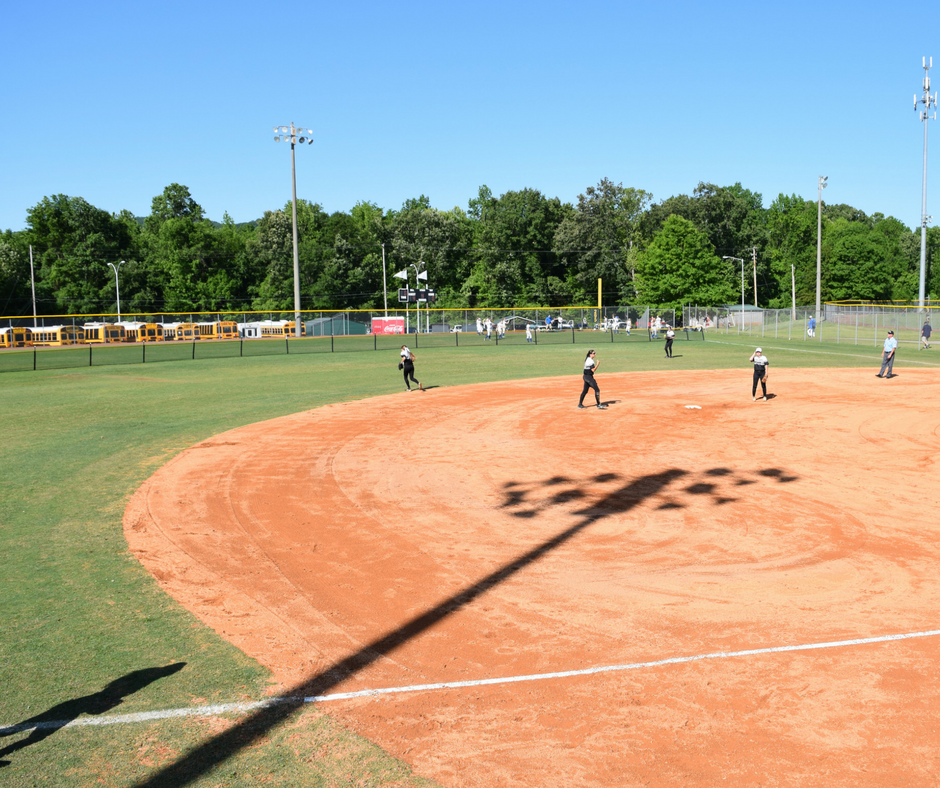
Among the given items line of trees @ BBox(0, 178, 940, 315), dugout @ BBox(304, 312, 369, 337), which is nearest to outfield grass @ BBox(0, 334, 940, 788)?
dugout @ BBox(304, 312, 369, 337)

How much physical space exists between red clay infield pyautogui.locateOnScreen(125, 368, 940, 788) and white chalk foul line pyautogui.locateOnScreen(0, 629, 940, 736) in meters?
0.08

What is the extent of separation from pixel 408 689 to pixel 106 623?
10.9ft

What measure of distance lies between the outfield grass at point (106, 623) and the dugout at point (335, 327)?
1875 inches

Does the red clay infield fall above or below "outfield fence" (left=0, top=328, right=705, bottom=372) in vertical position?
below

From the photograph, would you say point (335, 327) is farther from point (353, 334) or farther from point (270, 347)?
point (270, 347)

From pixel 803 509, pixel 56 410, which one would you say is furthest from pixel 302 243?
pixel 803 509

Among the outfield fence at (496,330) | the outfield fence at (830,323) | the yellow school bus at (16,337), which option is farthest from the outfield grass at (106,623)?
the yellow school bus at (16,337)

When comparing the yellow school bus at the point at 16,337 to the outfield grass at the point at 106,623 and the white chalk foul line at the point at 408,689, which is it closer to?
the outfield grass at the point at 106,623

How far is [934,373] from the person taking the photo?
99.7 feet

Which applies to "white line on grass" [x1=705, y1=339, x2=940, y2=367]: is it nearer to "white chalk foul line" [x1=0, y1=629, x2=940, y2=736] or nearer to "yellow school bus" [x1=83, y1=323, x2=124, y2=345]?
"white chalk foul line" [x1=0, y1=629, x2=940, y2=736]

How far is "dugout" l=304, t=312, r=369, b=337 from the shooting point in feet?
239

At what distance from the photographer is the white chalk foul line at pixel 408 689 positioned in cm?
547

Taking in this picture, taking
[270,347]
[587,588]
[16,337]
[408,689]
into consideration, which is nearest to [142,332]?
[16,337]

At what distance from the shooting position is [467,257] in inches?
4395
